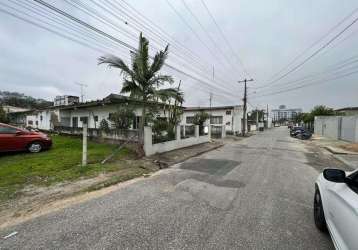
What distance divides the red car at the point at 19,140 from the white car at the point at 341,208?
1170 cm

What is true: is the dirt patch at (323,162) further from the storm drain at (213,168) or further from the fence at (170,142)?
the fence at (170,142)

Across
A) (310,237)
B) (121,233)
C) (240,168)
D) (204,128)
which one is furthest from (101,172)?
(204,128)

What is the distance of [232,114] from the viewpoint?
3148cm

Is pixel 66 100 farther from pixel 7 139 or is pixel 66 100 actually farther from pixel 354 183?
pixel 354 183

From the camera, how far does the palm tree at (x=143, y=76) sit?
10570mm

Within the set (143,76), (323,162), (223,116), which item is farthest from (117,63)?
(223,116)

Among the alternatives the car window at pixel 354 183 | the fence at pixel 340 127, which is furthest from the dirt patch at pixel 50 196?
the fence at pixel 340 127

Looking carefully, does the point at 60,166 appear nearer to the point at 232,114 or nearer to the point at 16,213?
the point at 16,213

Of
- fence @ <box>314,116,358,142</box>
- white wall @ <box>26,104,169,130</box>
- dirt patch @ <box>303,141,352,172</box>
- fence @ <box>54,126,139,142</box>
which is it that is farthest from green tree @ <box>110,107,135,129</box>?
fence @ <box>314,116,358,142</box>

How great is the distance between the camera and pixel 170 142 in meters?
12.4

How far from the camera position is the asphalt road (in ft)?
10.2

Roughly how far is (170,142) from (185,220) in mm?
8596

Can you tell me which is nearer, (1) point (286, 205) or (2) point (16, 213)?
(2) point (16, 213)

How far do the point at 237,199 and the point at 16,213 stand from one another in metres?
4.68
